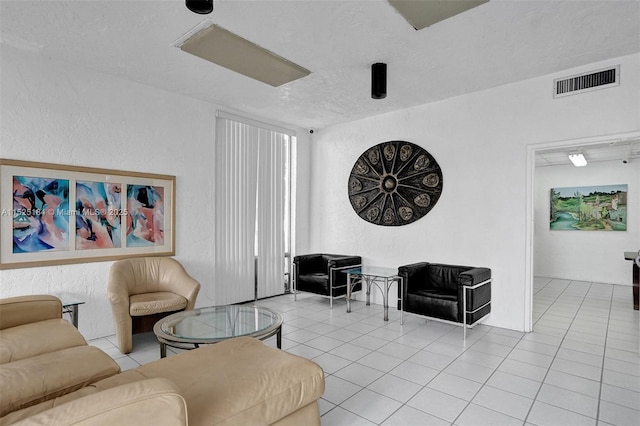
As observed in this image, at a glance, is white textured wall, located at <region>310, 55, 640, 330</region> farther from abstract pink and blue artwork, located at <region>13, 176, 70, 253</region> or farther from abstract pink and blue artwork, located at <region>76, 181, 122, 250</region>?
abstract pink and blue artwork, located at <region>13, 176, 70, 253</region>

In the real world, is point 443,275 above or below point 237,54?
below

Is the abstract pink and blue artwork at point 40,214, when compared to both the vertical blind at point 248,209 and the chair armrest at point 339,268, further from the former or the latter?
the chair armrest at point 339,268

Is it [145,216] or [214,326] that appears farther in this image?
[145,216]

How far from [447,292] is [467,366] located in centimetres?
131

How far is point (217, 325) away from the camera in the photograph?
3.14 metres

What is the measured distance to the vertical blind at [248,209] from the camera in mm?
5539

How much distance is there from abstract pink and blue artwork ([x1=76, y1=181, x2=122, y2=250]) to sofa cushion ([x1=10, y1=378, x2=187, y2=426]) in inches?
131

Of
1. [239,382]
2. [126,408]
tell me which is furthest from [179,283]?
[126,408]

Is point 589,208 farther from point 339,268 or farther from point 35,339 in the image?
point 35,339

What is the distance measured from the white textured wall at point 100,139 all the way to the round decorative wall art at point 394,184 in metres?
2.57

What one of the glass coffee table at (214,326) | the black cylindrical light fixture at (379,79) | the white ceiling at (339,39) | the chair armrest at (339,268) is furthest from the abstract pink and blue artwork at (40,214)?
the black cylindrical light fixture at (379,79)

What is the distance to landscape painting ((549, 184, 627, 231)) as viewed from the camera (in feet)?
24.9

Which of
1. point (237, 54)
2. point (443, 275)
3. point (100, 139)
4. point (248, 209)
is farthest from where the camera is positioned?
point (248, 209)

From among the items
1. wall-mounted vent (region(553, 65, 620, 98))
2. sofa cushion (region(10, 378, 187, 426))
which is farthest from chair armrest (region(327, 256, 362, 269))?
sofa cushion (region(10, 378, 187, 426))
